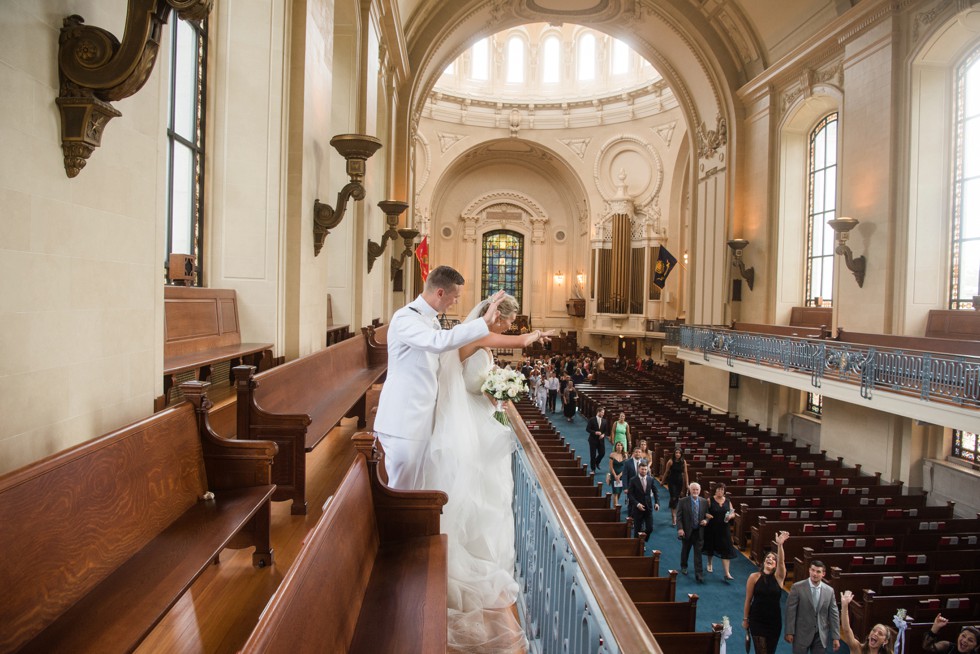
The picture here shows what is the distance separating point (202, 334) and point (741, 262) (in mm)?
14515

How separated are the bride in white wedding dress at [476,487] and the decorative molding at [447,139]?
27.0 meters

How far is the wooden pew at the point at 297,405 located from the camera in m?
4.27

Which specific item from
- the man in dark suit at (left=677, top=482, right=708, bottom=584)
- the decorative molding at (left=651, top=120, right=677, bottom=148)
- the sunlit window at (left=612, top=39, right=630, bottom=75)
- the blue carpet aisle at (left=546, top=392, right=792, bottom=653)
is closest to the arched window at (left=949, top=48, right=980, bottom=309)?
the blue carpet aisle at (left=546, top=392, right=792, bottom=653)

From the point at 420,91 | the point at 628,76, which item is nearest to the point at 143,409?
the point at 420,91

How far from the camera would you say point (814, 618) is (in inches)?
220

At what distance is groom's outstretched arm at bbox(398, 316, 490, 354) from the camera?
3096 millimetres

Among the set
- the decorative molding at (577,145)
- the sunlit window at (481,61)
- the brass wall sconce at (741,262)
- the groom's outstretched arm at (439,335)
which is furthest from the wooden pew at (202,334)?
the sunlit window at (481,61)

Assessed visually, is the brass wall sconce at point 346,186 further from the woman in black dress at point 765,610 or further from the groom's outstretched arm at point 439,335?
the woman in black dress at point 765,610

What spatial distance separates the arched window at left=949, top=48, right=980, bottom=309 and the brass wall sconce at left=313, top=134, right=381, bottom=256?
34.0 ft

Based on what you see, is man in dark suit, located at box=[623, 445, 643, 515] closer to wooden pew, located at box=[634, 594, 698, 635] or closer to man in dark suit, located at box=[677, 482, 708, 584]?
man in dark suit, located at box=[677, 482, 708, 584]

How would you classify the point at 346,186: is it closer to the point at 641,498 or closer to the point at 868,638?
the point at 641,498

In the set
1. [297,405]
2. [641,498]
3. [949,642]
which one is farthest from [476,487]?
[641,498]

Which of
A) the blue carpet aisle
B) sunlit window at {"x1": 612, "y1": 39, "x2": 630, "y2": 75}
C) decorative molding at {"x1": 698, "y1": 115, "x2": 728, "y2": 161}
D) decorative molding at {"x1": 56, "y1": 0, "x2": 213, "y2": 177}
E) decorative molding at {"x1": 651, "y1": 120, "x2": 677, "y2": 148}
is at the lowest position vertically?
the blue carpet aisle

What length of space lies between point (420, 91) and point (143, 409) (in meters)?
17.3
